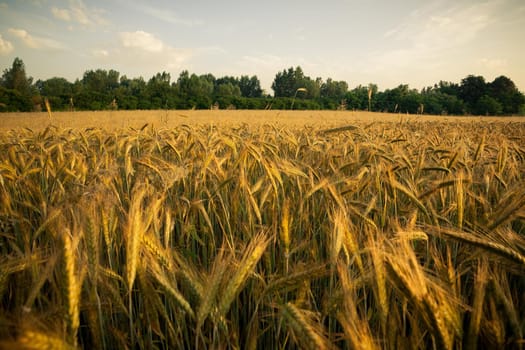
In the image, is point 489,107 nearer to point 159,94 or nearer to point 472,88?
point 472,88

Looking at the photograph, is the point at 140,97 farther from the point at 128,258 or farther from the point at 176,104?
the point at 128,258

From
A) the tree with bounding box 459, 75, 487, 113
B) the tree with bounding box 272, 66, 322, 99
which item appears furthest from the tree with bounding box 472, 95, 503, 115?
the tree with bounding box 272, 66, 322, 99

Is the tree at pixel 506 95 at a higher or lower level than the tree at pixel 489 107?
higher

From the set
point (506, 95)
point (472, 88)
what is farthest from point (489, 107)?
point (472, 88)

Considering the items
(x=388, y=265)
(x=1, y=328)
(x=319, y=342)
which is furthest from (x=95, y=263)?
(x=388, y=265)

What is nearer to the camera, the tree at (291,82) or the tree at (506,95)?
the tree at (506,95)

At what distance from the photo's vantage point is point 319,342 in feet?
1.86

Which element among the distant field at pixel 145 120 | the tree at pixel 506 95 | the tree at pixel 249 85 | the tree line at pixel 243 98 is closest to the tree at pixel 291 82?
the tree at pixel 249 85

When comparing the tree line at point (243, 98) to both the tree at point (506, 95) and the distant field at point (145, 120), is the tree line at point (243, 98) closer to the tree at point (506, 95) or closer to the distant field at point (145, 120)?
the tree at point (506, 95)

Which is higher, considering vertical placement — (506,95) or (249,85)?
(249,85)

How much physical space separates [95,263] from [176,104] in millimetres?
42188

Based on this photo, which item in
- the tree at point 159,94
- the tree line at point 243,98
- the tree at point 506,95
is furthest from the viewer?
the tree at point 506,95

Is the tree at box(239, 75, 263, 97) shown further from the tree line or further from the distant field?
the distant field

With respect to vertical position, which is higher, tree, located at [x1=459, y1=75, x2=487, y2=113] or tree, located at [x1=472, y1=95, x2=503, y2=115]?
tree, located at [x1=459, y1=75, x2=487, y2=113]
